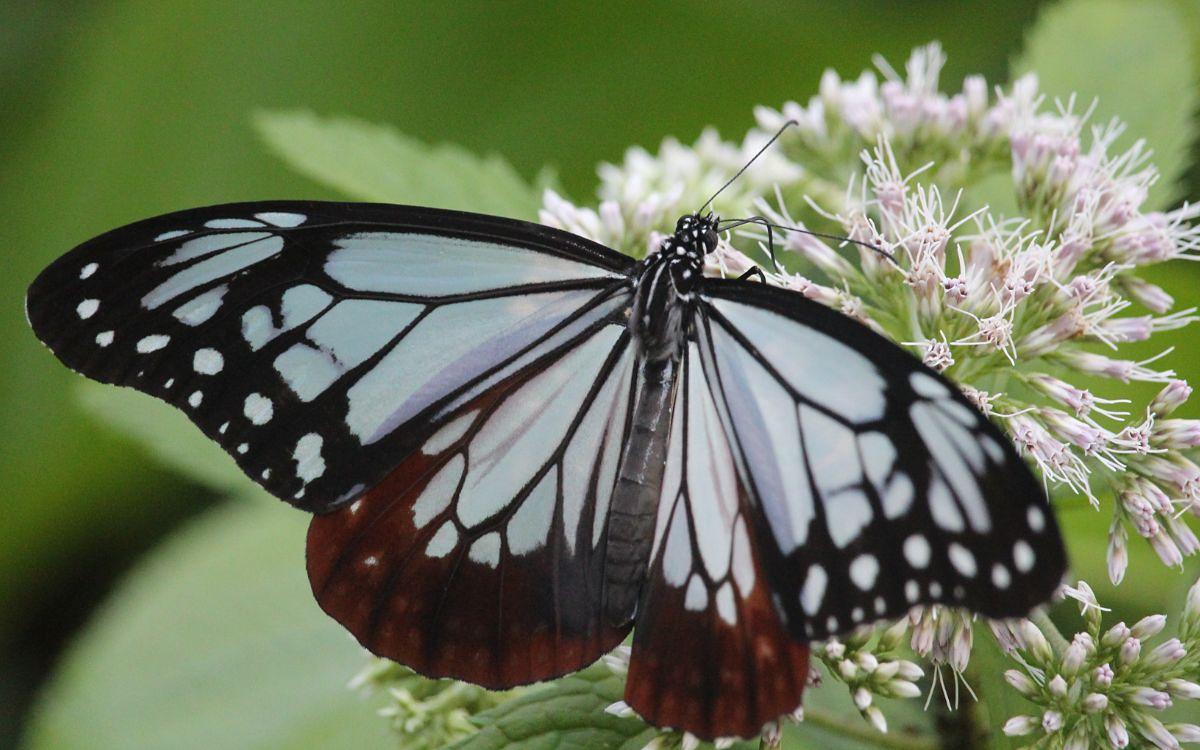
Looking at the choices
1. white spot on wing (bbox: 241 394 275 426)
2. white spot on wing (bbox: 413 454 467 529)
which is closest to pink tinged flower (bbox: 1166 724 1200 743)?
white spot on wing (bbox: 413 454 467 529)

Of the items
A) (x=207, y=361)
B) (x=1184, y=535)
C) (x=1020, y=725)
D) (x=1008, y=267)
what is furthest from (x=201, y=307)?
(x=1184, y=535)

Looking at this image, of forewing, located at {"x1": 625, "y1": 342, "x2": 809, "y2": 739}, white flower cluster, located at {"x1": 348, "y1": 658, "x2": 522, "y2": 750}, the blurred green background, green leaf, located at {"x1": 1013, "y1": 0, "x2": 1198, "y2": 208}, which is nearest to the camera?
forewing, located at {"x1": 625, "y1": 342, "x2": 809, "y2": 739}

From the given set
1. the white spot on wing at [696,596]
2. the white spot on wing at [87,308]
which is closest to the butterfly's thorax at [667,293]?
the white spot on wing at [696,596]

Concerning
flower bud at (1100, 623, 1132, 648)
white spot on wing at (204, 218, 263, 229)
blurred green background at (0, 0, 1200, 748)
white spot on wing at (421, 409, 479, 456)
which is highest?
blurred green background at (0, 0, 1200, 748)

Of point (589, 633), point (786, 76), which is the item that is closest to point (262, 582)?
point (589, 633)

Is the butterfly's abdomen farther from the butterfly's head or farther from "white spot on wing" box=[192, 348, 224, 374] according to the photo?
"white spot on wing" box=[192, 348, 224, 374]

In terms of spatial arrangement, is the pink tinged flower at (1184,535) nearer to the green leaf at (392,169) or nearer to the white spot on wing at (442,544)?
the white spot on wing at (442,544)

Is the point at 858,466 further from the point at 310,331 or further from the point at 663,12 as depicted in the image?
the point at 663,12
